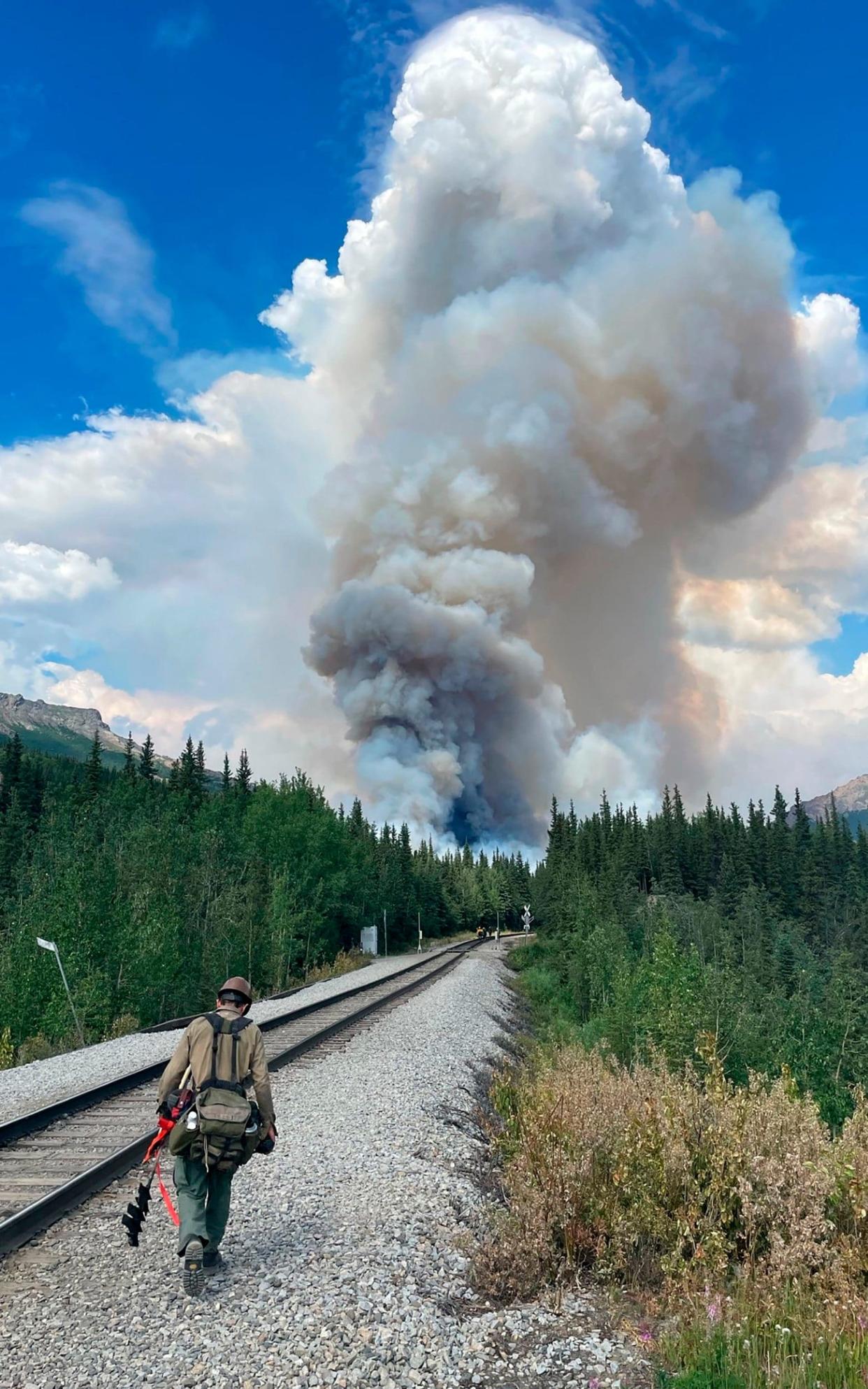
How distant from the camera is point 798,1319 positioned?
4113 mm

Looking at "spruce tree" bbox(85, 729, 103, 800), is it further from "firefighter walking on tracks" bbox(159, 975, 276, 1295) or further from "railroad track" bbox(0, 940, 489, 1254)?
"firefighter walking on tracks" bbox(159, 975, 276, 1295)

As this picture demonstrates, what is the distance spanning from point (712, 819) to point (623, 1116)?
340 ft

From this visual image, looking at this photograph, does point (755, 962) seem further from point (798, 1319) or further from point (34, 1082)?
point (798, 1319)

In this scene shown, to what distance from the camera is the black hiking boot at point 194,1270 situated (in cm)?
480

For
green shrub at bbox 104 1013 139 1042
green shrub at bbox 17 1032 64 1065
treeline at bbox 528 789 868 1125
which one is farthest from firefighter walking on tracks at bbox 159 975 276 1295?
green shrub at bbox 104 1013 139 1042

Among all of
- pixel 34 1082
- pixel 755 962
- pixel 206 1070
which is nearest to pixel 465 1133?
pixel 206 1070

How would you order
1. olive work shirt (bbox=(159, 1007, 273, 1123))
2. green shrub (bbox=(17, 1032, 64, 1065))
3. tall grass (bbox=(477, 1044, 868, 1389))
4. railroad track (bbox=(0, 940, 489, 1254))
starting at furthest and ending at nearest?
green shrub (bbox=(17, 1032, 64, 1065)) < railroad track (bbox=(0, 940, 489, 1254)) < olive work shirt (bbox=(159, 1007, 273, 1123)) < tall grass (bbox=(477, 1044, 868, 1389))

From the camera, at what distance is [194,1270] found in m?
4.87

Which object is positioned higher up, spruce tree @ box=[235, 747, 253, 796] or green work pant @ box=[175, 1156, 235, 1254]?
spruce tree @ box=[235, 747, 253, 796]

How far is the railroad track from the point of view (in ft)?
19.9

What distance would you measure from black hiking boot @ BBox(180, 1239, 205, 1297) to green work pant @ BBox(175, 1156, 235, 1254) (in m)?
0.03

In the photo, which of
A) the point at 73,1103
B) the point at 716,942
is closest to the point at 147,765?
the point at 716,942

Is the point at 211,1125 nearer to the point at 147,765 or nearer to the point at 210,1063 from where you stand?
the point at 210,1063

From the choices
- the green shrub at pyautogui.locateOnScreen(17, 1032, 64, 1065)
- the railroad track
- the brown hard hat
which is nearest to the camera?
the brown hard hat
